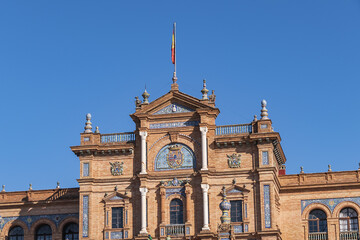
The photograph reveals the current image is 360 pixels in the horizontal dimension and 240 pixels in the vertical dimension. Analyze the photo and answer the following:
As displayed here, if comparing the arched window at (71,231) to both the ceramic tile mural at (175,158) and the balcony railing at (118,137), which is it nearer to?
the balcony railing at (118,137)

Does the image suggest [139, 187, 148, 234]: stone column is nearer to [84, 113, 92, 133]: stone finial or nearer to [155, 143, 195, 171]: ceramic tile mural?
[155, 143, 195, 171]: ceramic tile mural

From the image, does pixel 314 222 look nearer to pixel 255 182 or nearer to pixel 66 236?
pixel 255 182

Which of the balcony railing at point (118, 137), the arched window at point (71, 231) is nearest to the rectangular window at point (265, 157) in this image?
the balcony railing at point (118, 137)

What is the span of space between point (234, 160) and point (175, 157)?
4.16m

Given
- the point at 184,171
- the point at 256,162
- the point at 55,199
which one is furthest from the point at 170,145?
the point at 55,199

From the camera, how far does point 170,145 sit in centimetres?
5978

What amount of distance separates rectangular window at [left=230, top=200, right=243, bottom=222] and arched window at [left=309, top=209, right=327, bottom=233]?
574 cm

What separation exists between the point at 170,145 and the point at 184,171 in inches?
85.5

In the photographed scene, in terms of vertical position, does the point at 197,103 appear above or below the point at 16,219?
above

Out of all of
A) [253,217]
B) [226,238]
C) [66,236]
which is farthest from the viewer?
[66,236]

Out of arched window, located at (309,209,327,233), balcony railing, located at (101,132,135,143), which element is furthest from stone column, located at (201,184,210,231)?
arched window, located at (309,209,327,233)

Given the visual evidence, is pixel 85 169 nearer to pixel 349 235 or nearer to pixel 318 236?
pixel 318 236

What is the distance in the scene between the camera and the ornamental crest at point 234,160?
5862 cm

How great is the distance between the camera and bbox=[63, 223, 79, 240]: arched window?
62.8 m
